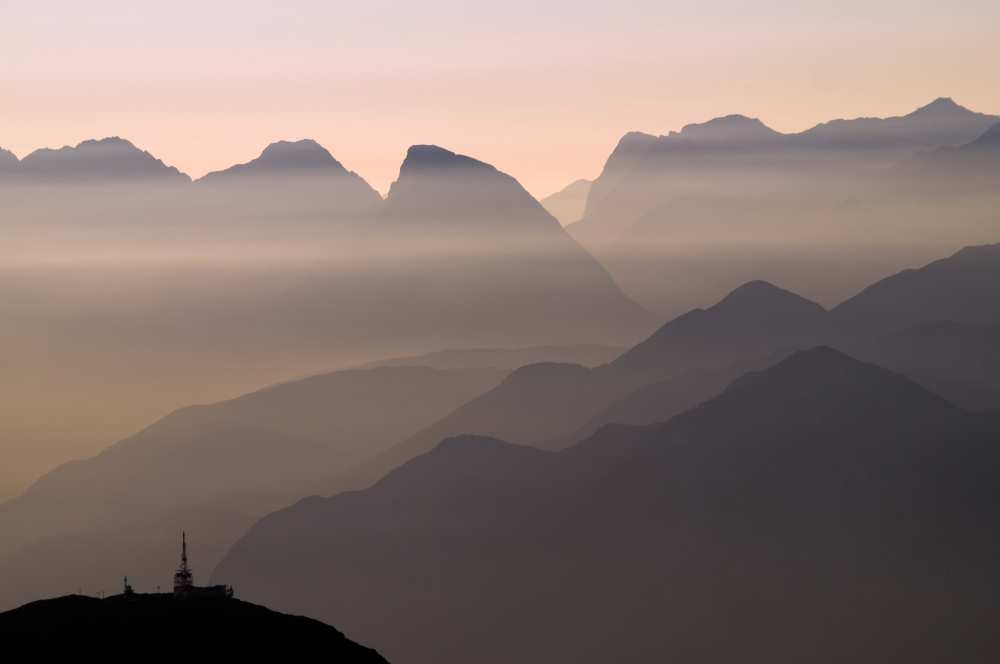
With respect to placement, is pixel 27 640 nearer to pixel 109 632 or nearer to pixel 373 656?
pixel 109 632

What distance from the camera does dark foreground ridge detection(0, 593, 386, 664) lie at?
553 feet

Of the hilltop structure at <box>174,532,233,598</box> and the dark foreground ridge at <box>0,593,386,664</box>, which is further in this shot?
the hilltop structure at <box>174,532,233,598</box>

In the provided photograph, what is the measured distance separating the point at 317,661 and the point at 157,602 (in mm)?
14419

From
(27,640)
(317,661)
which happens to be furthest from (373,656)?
(27,640)

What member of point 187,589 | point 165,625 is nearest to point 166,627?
point 165,625

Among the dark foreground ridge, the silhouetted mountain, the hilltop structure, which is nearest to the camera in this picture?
the silhouetted mountain

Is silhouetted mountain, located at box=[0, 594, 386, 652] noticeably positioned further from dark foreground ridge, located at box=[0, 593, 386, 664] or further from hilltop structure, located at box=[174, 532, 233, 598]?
hilltop structure, located at box=[174, 532, 233, 598]

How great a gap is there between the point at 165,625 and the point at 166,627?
305 millimetres

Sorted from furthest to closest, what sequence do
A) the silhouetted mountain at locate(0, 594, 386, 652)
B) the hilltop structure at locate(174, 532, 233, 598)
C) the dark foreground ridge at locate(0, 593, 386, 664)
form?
the hilltop structure at locate(174, 532, 233, 598)
the dark foreground ridge at locate(0, 593, 386, 664)
the silhouetted mountain at locate(0, 594, 386, 652)

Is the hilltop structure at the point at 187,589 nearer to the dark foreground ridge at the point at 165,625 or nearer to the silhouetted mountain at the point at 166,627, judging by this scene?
the dark foreground ridge at the point at 165,625

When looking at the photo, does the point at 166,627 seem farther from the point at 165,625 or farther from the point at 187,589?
the point at 187,589

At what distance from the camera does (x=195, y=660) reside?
6565 inches

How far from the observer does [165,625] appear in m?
171

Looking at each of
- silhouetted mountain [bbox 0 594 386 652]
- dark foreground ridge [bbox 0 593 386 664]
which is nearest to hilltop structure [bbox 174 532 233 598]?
dark foreground ridge [bbox 0 593 386 664]
